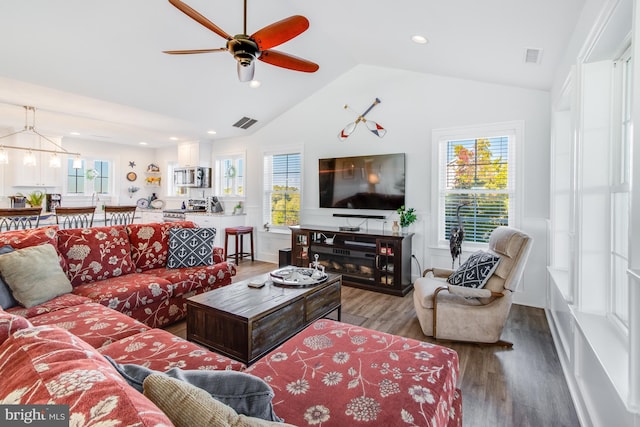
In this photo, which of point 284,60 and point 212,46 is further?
point 212,46

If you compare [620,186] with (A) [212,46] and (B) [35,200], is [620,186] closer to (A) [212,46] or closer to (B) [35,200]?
(A) [212,46]

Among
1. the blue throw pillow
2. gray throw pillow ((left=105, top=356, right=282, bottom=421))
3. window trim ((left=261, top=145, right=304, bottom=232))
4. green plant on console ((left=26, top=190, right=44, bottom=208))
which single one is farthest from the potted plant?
green plant on console ((left=26, top=190, right=44, bottom=208))

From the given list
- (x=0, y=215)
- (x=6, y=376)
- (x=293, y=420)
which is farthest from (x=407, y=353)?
(x=0, y=215)

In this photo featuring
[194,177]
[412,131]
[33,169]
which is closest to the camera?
[412,131]

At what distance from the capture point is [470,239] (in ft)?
13.7

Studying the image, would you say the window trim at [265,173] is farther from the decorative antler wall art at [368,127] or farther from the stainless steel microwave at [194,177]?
the stainless steel microwave at [194,177]

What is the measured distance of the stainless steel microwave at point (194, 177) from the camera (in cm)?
674

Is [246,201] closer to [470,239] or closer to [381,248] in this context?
[381,248]

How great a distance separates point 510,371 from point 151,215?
7244 mm

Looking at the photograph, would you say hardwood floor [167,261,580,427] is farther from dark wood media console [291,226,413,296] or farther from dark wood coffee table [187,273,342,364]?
dark wood coffee table [187,273,342,364]

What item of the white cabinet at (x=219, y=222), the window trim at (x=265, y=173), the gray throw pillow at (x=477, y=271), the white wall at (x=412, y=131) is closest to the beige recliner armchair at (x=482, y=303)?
the gray throw pillow at (x=477, y=271)

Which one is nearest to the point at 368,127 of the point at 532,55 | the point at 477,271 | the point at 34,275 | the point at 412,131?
the point at 412,131

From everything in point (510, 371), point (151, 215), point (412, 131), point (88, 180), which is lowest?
point (510, 371)

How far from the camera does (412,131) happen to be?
4.54 metres
